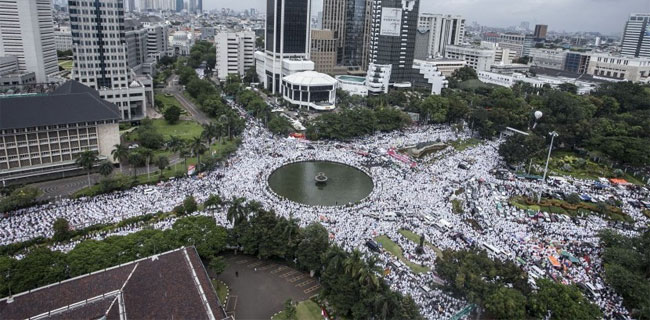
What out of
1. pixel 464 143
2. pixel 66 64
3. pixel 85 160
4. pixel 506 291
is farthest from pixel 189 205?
pixel 66 64

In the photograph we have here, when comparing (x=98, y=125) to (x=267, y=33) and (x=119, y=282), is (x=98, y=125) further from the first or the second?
(x=267, y=33)

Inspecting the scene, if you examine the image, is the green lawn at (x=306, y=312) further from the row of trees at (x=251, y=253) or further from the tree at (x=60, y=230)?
the tree at (x=60, y=230)

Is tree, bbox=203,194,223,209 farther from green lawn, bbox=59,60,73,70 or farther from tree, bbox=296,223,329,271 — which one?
green lawn, bbox=59,60,73,70

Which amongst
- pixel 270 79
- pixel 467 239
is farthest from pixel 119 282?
pixel 270 79

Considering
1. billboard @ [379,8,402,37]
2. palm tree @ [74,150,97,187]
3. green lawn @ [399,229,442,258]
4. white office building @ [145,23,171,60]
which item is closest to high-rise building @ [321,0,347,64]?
billboard @ [379,8,402,37]

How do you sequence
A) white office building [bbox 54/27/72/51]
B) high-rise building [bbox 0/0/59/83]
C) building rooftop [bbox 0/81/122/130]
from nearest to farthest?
building rooftop [bbox 0/81/122/130]
high-rise building [bbox 0/0/59/83]
white office building [bbox 54/27/72/51]

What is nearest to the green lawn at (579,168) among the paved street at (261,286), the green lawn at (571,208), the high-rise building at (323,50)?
the green lawn at (571,208)
